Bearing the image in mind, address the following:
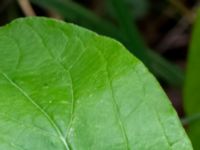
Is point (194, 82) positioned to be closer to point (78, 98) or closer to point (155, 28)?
point (78, 98)

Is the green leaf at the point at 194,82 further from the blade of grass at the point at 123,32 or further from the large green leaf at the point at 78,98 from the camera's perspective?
the large green leaf at the point at 78,98

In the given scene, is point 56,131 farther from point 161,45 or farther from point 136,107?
point 161,45

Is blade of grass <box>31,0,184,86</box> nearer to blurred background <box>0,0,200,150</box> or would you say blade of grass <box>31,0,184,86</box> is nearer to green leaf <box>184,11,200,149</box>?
blurred background <box>0,0,200,150</box>

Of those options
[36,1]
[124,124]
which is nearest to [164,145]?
[124,124]

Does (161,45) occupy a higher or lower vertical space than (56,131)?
lower

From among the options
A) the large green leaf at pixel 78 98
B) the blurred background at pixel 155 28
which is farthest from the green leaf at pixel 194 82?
the large green leaf at pixel 78 98

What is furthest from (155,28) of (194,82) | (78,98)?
(78,98)
